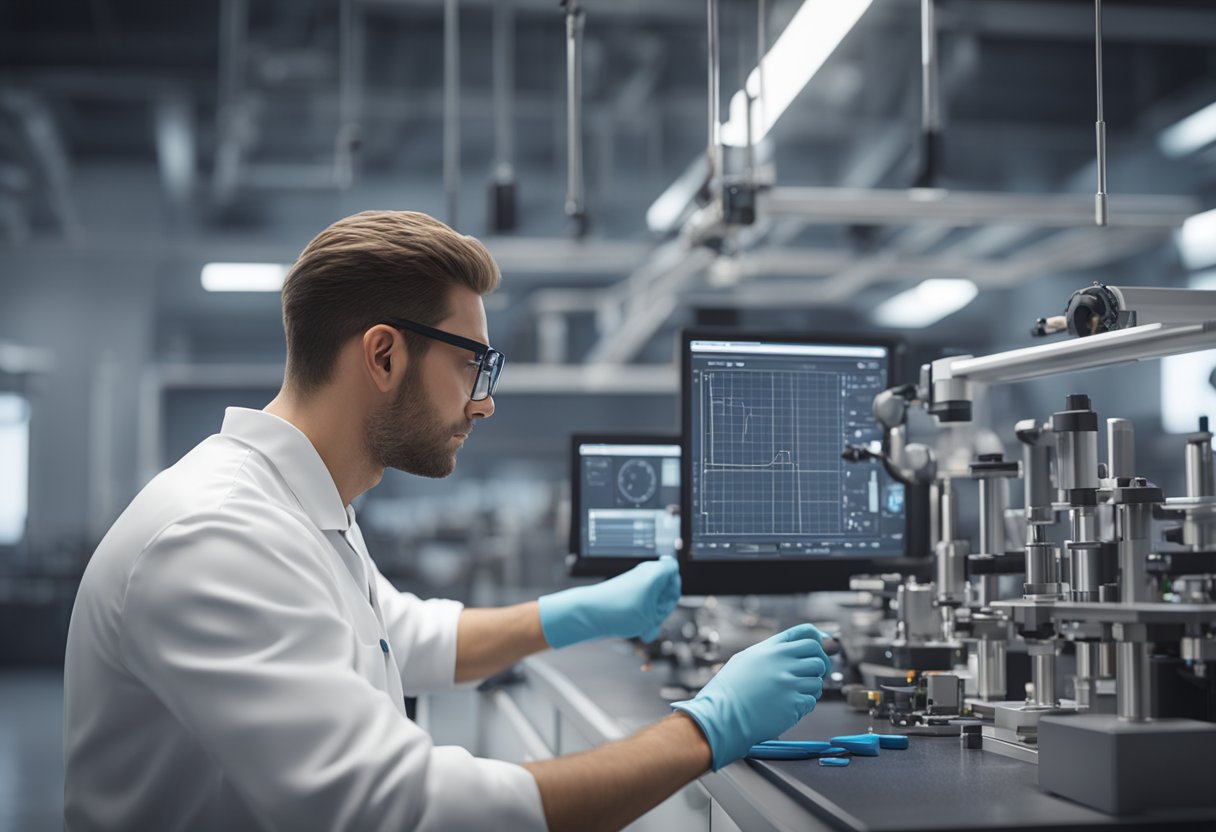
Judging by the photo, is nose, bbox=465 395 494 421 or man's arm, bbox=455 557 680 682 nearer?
nose, bbox=465 395 494 421

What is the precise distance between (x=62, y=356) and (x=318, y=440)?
730cm

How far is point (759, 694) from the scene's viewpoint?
1.21m

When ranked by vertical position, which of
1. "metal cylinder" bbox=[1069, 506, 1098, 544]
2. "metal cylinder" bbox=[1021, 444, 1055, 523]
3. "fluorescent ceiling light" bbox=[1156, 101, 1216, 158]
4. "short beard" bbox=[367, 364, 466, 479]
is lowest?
"metal cylinder" bbox=[1069, 506, 1098, 544]

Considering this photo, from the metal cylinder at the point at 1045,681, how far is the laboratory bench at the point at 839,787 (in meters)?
0.10

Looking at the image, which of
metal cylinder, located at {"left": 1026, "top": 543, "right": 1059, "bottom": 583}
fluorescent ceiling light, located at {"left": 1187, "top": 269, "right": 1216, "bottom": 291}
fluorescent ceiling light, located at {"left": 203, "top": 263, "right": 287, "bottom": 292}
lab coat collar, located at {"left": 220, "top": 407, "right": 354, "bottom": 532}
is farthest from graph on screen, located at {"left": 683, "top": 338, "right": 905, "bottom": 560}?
fluorescent ceiling light, located at {"left": 203, "top": 263, "right": 287, "bottom": 292}

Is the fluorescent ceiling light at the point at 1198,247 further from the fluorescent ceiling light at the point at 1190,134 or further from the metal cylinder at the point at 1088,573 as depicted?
the metal cylinder at the point at 1088,573

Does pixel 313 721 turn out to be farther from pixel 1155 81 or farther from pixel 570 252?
pixel 1155 81

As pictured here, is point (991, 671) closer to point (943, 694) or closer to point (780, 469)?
point (943, 694)

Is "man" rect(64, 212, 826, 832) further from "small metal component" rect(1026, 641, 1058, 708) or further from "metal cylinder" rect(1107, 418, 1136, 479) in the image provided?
"metal cylinder" rect(1107, 418, 1136, 479)

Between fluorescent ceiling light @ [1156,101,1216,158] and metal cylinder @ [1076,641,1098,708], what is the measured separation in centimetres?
549

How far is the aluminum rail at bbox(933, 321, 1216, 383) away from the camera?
1185mm

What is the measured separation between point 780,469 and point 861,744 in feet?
2.03

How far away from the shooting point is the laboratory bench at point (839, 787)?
939 millimetres

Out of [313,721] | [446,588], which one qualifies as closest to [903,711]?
[313,721]
